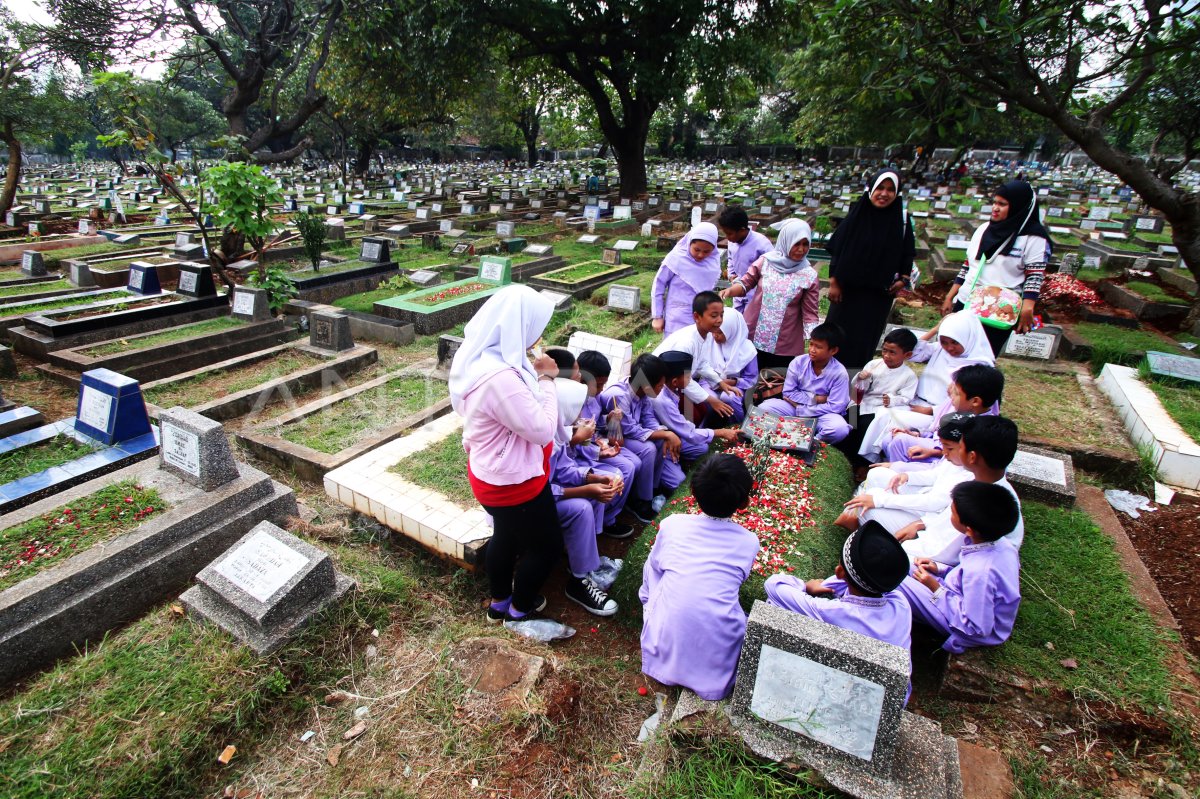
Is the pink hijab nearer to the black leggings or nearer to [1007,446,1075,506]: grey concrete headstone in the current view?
[1007,446,1075,506]: grey concrete headstone

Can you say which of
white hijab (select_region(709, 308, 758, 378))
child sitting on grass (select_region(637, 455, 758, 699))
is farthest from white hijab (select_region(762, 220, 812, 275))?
child sitting on grass (select_region(637, 455, 758, 699))

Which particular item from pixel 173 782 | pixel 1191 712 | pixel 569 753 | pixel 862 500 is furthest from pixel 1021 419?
pixel 173 782

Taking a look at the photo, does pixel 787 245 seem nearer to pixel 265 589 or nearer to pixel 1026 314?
pixel 1026 314

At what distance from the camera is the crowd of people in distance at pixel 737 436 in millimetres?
2324

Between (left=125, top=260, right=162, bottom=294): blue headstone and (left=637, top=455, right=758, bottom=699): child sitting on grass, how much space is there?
8.38 metres

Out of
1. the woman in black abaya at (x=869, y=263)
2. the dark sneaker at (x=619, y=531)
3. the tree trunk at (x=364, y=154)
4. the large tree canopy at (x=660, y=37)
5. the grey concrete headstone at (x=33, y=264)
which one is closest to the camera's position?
the dark sneaker at (x=619, y=531)

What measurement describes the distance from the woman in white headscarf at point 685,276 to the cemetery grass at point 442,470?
7.07 ft

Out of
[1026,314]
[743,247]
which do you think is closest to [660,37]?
[743,247]

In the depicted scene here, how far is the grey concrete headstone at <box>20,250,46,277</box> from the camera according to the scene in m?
9.00

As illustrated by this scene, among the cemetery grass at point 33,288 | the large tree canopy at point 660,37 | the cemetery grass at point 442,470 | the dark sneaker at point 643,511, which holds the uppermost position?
the large tree canopy at point 660,37

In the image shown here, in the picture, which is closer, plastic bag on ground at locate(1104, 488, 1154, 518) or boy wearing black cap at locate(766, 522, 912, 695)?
boy wearing black cap at locate(766, 522, 912, 695)

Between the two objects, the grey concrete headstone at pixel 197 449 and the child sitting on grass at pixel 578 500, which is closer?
the child sitting on grass at pixel 578 500

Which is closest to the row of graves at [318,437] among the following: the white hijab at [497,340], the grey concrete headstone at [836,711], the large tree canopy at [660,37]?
the grey concrete headstone at [836,711]

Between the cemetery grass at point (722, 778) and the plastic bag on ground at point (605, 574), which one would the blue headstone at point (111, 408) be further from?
the cemetery grass at point (722, 778)
